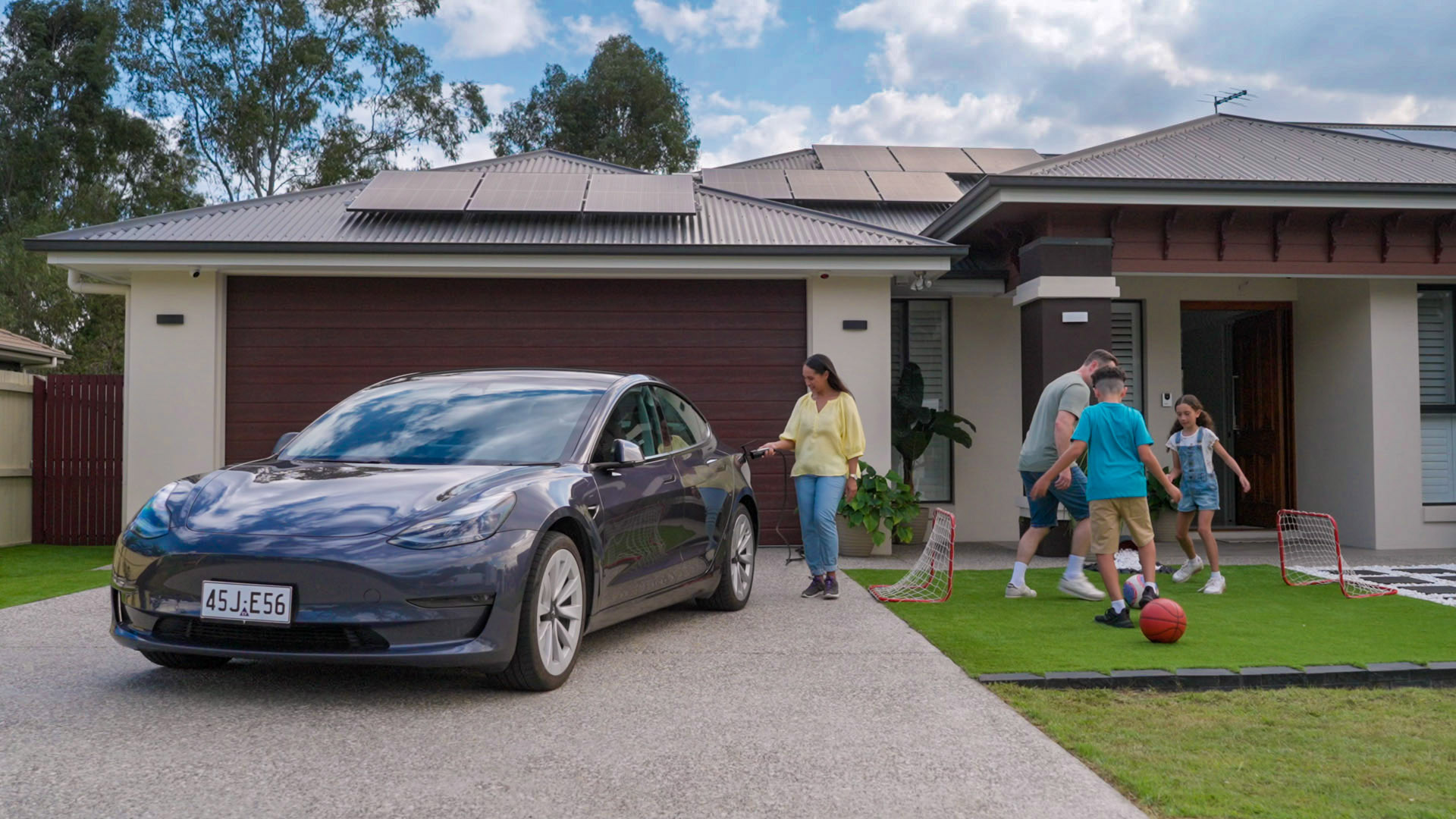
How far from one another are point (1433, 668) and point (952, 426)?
670 cm

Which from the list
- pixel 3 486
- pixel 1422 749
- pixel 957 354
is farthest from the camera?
pixel 957 354

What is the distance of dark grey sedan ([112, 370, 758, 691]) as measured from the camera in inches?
165

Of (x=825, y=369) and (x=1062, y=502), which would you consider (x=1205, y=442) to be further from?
(x=825, y=369)

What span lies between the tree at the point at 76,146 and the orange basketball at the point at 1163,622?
2918 cm

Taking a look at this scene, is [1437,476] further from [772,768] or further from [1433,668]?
[772,768]

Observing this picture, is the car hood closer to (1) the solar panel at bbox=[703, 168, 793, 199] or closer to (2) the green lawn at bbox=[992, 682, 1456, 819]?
(2) the green lawn at bbox=[992, 682, 1456, 819]

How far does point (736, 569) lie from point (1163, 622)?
8.38ft

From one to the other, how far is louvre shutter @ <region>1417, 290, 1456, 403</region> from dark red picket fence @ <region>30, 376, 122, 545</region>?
46.4 ft

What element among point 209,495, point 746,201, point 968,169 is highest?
point 968,169

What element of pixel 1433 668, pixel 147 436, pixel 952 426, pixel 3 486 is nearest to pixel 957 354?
pixel 952 426

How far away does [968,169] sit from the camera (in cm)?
1669

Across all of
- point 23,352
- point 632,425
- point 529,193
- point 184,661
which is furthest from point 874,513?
point 23,352

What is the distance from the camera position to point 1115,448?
6609 millimetres

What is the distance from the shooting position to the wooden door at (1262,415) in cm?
1327
